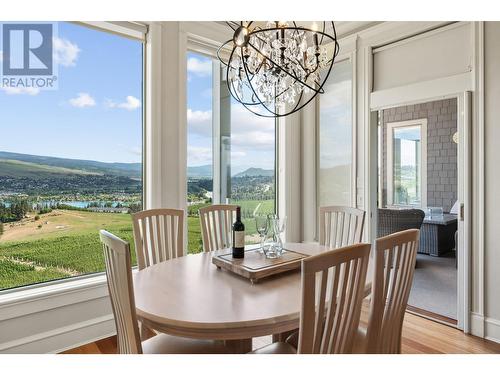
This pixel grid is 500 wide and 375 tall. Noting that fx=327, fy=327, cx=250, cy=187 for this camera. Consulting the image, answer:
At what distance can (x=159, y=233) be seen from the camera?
2359 mm

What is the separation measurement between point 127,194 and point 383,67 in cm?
275

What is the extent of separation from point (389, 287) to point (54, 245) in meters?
2.48

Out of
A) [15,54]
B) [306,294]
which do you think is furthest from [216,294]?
[15,54]

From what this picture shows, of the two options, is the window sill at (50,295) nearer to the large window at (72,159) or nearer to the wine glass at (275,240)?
the large window at (72,159)

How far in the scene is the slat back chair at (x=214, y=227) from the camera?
2535 mm

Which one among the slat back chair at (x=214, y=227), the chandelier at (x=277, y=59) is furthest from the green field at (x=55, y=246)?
the chandelier at (x=277, y=59)

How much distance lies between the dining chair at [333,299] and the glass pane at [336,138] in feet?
8.04

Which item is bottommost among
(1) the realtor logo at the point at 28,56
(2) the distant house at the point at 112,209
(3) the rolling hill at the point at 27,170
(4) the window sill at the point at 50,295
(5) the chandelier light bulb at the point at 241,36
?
(4) the window sill at the point at 50,295

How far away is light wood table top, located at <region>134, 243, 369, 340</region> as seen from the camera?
4.10ft

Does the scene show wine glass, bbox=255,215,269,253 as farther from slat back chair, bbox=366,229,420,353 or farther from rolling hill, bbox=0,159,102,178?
rolling hill, bbox=0,159,102,178

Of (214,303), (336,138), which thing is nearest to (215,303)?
(214,303)

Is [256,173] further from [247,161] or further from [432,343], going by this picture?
[432,343]

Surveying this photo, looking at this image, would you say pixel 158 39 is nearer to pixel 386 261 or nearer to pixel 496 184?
→ pixel 386 261

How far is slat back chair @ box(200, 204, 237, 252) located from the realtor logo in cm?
158
